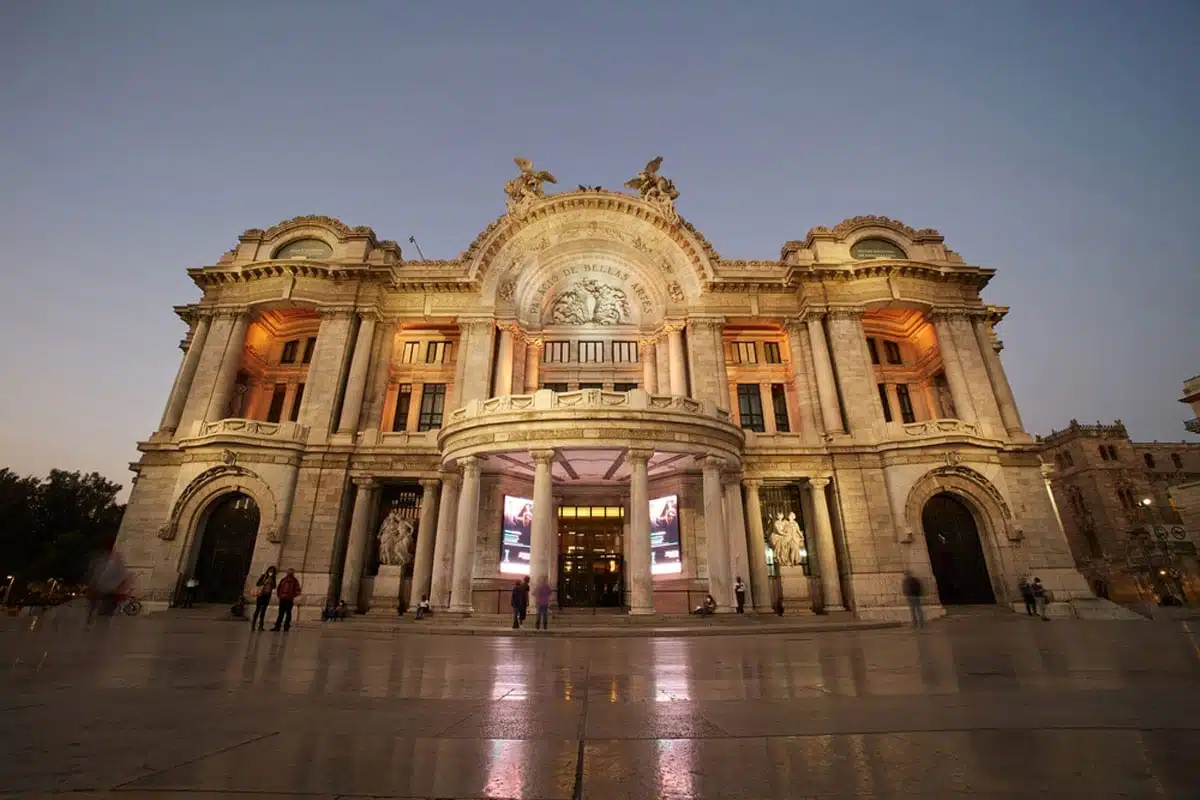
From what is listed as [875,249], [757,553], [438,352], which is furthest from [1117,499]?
[438,352]

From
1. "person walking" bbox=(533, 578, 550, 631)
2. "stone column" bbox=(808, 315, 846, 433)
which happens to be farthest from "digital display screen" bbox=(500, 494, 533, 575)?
"stone column" bbox=(808, 315, 846, 433)

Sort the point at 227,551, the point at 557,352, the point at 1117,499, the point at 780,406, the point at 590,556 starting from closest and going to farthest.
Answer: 1. the point at 227,551
2. the point at 590,556
3. the point at 780,406
4. the point at 557,352
5. the point at 1117,499

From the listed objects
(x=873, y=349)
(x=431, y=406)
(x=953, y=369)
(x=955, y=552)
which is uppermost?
(x=873, y=349)

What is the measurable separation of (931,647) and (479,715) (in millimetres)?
9188

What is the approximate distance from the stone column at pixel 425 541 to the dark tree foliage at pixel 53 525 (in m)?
32.3

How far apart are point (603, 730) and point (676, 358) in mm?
26196

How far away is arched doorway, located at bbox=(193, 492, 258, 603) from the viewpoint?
24.5 m

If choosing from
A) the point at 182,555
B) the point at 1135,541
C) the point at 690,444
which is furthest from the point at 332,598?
the point at 1135,541

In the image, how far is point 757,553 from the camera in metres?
25.2

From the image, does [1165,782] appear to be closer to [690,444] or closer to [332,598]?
[690,444]

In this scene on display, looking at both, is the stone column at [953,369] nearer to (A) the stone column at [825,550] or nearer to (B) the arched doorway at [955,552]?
(B) the arched doorway at [955,552]

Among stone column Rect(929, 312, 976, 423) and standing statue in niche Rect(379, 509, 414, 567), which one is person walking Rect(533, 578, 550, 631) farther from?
stone column Rect(929, 312, 976, 423)

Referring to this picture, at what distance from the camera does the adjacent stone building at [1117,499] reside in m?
48.1

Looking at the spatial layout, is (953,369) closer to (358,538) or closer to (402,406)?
(402,406)
